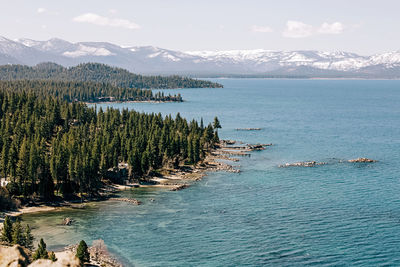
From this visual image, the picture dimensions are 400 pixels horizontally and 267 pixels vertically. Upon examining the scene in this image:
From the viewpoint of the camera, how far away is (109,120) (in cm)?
18012

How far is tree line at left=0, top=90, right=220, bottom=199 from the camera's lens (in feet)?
341

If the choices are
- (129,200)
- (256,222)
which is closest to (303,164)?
(256,222)

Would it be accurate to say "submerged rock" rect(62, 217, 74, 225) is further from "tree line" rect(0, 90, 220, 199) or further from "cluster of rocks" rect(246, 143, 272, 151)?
"cluster of rocks" rect(246, 143, 272, 151)

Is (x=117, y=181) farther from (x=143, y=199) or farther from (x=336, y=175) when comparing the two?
(x=336, y=175)

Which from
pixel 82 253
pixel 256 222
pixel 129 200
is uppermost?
pixel 129 200

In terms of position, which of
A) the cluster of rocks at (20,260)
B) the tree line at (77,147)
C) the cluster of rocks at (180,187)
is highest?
the tree line at (77,147)

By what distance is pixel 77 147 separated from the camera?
121 metres

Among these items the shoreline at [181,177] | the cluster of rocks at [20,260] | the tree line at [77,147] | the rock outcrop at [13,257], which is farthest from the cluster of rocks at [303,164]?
the rock outcrop at [13,257]

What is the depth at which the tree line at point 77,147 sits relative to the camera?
4094 inches

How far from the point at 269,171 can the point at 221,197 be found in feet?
103

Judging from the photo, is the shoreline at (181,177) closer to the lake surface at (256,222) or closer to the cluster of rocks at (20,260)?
the lake surface at (256,222)

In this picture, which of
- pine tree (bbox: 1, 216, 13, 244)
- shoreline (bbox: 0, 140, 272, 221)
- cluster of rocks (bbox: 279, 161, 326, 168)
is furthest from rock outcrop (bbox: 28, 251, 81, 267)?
cluster of rocks (bbox: 279, 161, 326, 168)

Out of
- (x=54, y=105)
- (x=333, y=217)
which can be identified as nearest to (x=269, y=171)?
(x=333, y=217)

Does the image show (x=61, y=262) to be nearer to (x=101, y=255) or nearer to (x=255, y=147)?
(x=101, y=255)
